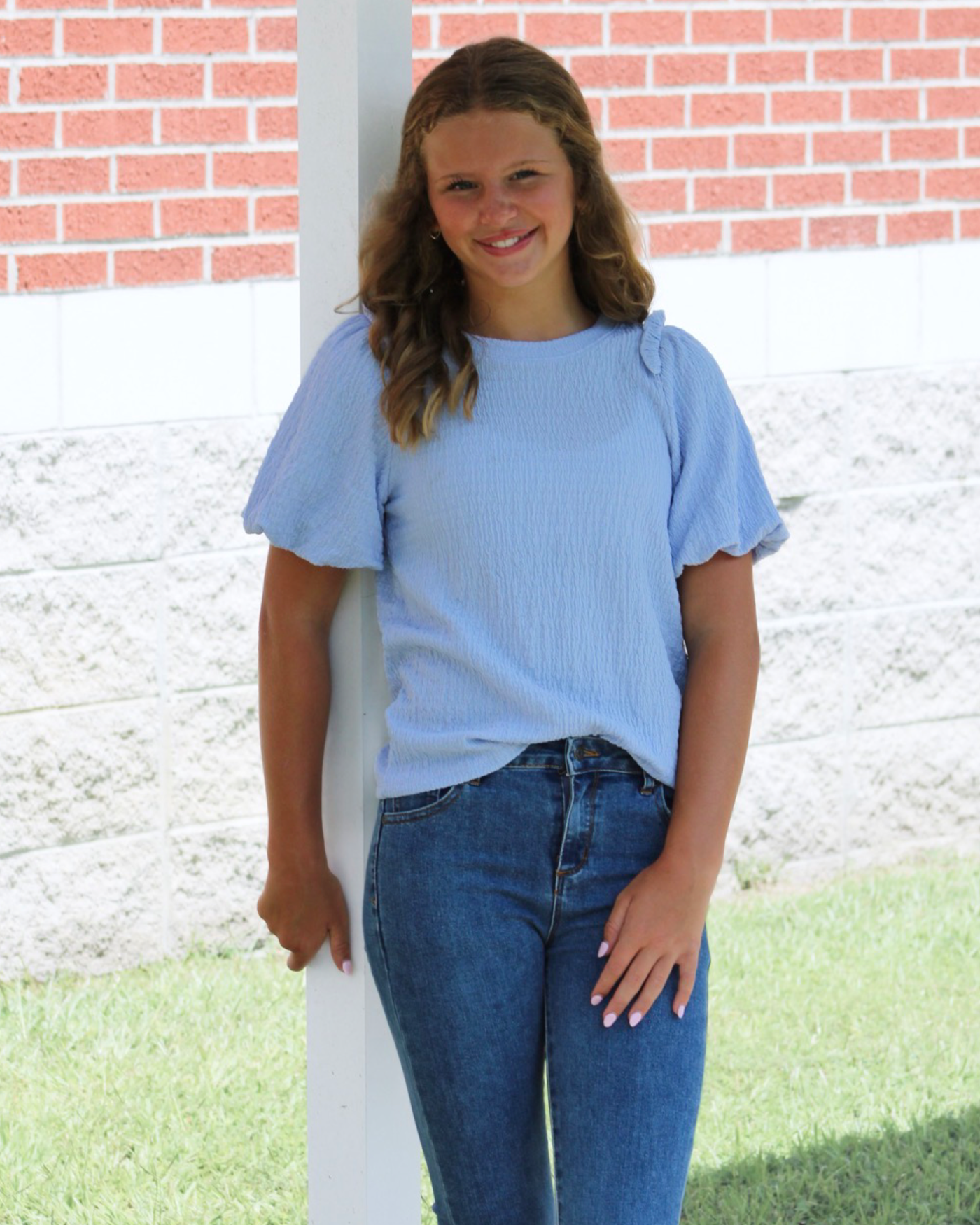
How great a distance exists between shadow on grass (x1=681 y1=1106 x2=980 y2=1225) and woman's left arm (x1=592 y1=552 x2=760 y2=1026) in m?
1.36

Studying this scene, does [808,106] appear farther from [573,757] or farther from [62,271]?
[573,757]

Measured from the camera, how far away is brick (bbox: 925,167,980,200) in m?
4.85

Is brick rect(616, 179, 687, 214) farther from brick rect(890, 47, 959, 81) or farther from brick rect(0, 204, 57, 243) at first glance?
brick rect(0, 204, 57, 243)

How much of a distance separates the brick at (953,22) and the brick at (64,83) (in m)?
2.31

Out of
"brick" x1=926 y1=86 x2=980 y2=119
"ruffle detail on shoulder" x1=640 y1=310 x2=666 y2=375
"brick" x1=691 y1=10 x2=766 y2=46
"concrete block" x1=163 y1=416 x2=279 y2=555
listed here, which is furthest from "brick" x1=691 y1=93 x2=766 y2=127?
"ruffle detail on shoulder" x1=640 y1=310 x2=666 y2=375

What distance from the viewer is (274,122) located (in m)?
4.12

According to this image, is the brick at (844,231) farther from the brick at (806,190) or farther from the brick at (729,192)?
the brick at (729,192)

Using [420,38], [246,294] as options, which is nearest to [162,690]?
[246,294]

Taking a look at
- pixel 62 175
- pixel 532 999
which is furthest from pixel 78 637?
pixel 532 999

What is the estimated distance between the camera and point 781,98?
4684mm

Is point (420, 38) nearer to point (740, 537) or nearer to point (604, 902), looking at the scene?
point (740, 537)

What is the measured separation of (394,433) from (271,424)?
7.35ft

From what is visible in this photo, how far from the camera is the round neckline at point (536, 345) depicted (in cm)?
204

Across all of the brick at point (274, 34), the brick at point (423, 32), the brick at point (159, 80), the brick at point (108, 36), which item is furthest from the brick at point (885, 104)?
the brick at point (108, 36)
